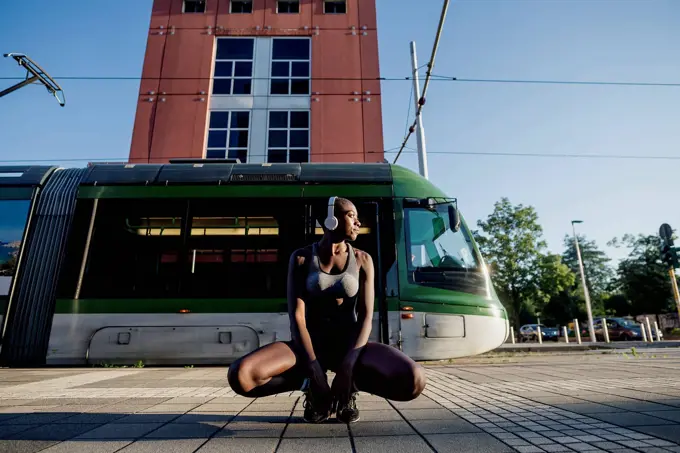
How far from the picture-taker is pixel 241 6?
1964 cm

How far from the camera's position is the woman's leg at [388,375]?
7.57 ft

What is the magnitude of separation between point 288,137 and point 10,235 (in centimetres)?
1214

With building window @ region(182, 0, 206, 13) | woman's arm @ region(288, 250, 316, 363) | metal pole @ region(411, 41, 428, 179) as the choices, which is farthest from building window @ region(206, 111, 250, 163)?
woman's arm @ region(288, 250, 316, 363)

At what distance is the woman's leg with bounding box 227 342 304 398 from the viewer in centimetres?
236

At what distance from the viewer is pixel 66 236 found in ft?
22.2

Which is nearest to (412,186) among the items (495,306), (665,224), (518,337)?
(495,306)

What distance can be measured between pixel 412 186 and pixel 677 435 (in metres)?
5.13

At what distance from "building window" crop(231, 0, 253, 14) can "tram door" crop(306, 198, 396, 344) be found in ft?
56.8

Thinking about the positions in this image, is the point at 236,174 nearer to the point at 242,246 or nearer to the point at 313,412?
the point at 242,246

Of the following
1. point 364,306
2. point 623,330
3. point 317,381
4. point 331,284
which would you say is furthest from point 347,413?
point 623,330

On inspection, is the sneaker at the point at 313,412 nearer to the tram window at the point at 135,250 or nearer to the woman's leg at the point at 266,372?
the woman's leg at the point at 266,372

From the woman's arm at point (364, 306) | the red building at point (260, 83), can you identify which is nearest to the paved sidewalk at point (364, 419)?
the woman's arm at point (364, 306)

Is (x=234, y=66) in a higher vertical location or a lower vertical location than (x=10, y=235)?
higher

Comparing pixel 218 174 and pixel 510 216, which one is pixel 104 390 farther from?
pixel 510 216
